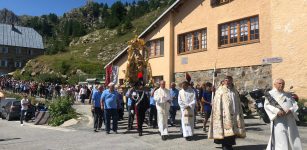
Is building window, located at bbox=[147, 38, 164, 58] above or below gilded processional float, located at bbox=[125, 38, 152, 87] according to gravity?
above

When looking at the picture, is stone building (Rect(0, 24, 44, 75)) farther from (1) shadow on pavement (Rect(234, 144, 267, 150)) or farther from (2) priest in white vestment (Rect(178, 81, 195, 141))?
(1) shadow on pavement (Rect(234, 144, 267, 150))

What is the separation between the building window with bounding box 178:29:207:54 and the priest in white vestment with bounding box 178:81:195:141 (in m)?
10.5

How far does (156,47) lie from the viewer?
25.8 m

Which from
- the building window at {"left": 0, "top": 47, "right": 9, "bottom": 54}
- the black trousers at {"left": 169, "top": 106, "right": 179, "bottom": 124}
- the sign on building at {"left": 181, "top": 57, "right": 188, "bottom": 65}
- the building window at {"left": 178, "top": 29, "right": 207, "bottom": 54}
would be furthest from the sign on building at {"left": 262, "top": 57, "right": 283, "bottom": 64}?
the building window at {"left": 0, "top": 47, "right": 9, "bottom": 54}

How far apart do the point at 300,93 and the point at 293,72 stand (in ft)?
3.14

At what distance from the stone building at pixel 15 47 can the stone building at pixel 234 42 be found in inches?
3116

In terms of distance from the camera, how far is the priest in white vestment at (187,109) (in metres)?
11.4

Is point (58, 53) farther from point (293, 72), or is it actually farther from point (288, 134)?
point (288, 134)

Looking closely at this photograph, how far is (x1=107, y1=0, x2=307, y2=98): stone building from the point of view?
1688 cm

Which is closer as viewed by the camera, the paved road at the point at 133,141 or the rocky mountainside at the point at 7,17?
the paved road at the point at 133,141

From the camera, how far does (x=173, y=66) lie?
2422 cm

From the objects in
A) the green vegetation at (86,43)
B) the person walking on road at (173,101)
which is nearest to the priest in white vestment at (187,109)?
the person walking on road at (173,101)

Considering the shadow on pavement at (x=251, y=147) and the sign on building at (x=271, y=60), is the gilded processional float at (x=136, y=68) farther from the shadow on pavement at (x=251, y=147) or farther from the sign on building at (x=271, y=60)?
the shadow on pavement at (x=251, y=147)

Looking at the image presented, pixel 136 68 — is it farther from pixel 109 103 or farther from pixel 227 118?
pixel 227 118
